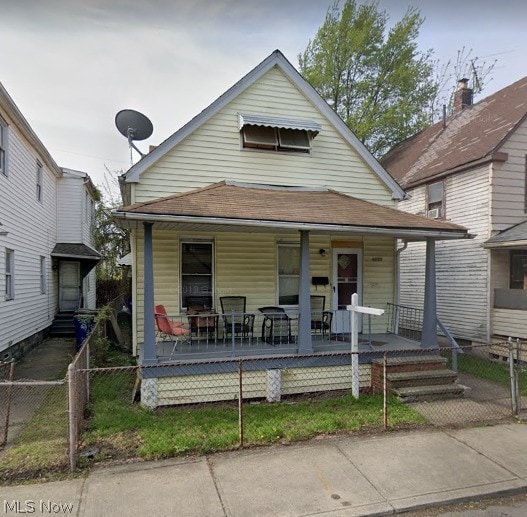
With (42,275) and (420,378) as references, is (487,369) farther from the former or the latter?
(42,275)

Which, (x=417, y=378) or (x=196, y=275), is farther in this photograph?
(x=196, y=275)

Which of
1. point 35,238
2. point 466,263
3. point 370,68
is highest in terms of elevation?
point 370,68

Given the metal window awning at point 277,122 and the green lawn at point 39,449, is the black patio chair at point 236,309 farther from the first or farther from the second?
the metal window awning at point 277,122

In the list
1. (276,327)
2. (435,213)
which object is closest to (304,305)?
(276,327)

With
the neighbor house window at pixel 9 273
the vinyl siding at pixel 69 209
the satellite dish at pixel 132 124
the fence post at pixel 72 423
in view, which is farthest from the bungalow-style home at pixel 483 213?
the vinyl siding at pixel 69 209

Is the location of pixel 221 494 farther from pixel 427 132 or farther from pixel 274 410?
pixel 427 132

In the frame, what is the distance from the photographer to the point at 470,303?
11430mm

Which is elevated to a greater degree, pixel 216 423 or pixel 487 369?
pixel 216 423

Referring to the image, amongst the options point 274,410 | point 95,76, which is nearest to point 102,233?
point 95,76

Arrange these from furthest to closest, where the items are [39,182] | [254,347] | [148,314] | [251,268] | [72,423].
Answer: [39,182] → [251,268] → [254,347] → [148,314] → [72,423]

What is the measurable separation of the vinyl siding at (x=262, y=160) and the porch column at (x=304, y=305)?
2.81 meters

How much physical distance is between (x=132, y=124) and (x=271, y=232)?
5109 mm

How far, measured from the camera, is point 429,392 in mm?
6684

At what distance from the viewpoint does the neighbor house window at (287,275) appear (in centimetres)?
927
